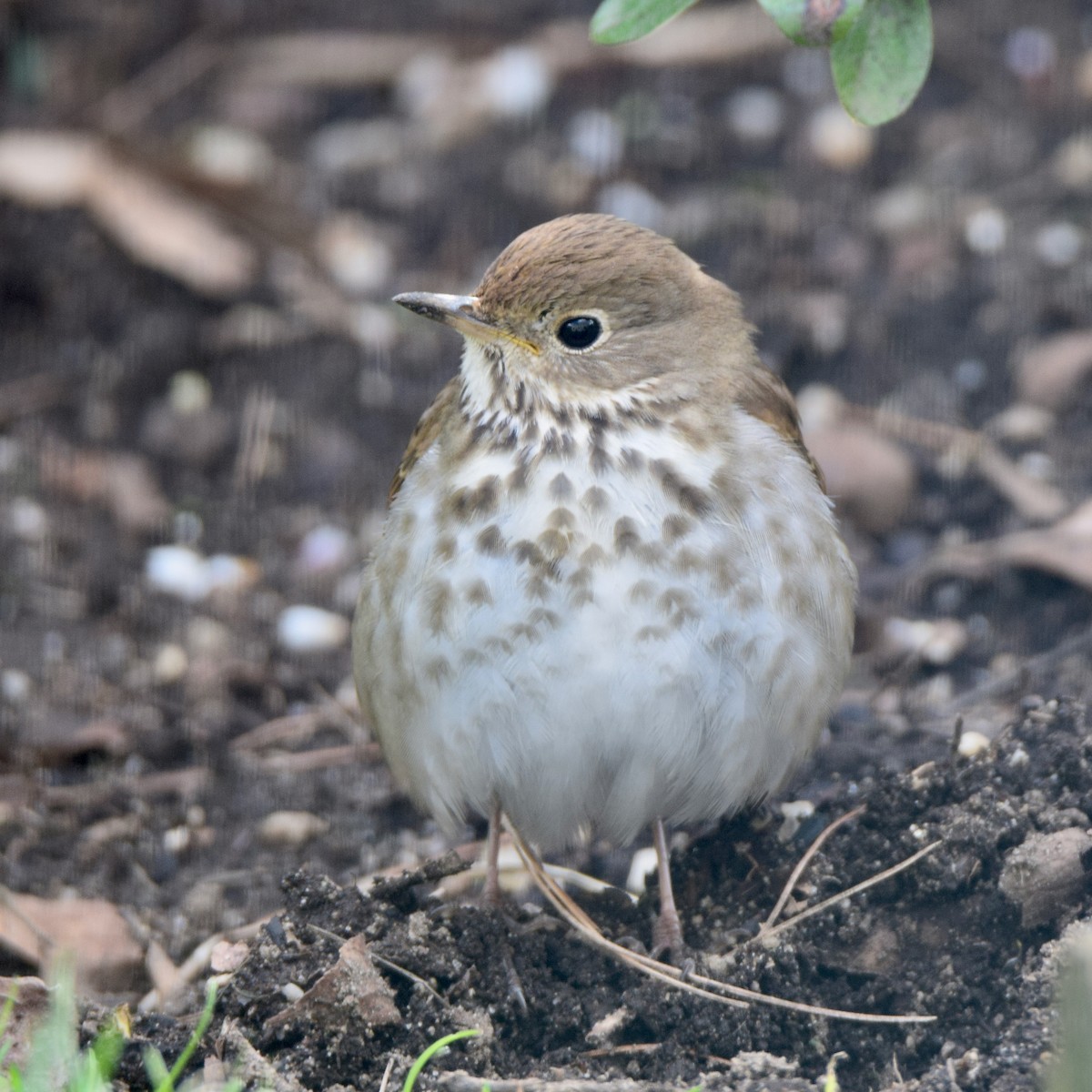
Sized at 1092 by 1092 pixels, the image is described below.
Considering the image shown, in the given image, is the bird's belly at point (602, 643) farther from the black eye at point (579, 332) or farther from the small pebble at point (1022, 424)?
the small pebble at point (1022, 424)

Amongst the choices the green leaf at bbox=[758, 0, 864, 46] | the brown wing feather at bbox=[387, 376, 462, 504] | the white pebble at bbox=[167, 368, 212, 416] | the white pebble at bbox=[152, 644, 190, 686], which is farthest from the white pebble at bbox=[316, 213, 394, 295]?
the green leaf at bbox=[758, 0, 864, 46]

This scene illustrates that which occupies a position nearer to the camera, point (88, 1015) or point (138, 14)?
point (88, 1015)

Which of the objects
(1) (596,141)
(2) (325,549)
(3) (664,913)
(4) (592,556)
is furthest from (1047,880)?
(1) (596,141)

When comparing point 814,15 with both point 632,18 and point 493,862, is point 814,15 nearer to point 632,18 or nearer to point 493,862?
point 632,18

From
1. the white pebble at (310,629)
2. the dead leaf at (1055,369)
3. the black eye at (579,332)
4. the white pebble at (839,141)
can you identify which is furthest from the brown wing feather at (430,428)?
the white pebble at (839,141)

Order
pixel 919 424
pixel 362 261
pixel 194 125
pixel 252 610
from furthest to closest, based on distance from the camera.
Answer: pixel 194 125
pixel 362 261
pixel 919 424
pixel 252 610

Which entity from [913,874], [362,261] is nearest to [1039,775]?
[913,874]

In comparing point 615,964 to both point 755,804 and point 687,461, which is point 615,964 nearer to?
point 755,804
